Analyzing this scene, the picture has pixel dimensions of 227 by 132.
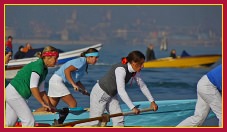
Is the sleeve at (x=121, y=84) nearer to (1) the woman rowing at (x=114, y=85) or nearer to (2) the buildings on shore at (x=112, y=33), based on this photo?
(1) the woman rowing at (x=114, y=85)

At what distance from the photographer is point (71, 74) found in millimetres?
9531

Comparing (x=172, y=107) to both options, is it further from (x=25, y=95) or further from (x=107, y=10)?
(x=107, y=10)

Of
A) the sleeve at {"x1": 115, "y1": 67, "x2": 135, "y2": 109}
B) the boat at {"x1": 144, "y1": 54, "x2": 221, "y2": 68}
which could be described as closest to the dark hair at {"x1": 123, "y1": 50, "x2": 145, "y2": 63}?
the sleeve at {"x1": 115, "y1": 67, "x2": 135, "y2": 109}

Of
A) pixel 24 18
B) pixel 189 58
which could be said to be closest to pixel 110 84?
pixel 189 58

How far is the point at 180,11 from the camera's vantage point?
463 ft

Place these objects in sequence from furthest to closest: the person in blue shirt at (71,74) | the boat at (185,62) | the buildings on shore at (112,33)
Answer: the buildings on shore at (112,33), the boat at (185,62), the person in blue shirt at (71,74)

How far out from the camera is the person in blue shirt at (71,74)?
9.31m

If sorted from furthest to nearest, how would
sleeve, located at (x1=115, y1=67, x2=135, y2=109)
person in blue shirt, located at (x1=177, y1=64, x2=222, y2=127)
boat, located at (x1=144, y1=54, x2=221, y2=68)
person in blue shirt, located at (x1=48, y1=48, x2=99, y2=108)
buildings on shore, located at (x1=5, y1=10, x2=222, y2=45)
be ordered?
buildings on shore, located at (x1=5, y1=10, x2=222, y2=45), boat, located at (x1=144, y1=54, x2=221, y2=68), person in blue shirt, located at (x1=48, y1=48, x2=99, y2=108), person in blue shirt, located at (x1=177, y1=64, x2=222, y2=127), sleeve, located at (x1=115, y1=67, x2=135, y2=109)

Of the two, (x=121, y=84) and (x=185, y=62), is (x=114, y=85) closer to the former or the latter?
(x=121, y=84)

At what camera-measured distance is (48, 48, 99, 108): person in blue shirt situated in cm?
931

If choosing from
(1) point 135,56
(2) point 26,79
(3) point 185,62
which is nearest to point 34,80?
(2) point 26,79

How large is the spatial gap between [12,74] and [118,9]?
139 metres

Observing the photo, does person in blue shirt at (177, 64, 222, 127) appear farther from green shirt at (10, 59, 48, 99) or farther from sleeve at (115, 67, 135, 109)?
green shirt at (10, 59, 48, 99)

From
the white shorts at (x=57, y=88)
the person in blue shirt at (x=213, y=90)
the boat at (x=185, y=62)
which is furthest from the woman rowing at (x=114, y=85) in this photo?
the boat at (x=185, y=62)
